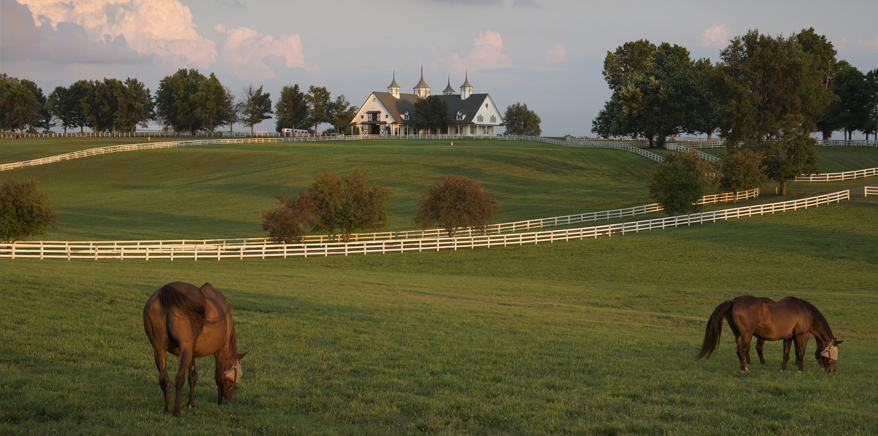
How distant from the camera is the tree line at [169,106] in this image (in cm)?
12056

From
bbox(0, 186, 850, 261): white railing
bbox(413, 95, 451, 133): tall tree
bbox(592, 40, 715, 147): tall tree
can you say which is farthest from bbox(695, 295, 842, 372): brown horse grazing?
bbox(413, 95, 451, 133): tall tree

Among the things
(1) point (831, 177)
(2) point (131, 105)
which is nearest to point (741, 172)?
(1) point (831, 177)

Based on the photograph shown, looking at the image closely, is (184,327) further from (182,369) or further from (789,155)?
(789,155)

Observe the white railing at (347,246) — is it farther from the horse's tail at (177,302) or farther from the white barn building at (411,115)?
the white barn building at (411,115)

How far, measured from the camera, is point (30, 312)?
12.0 m

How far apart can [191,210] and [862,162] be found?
74.9 meters

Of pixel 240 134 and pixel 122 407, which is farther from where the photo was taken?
pixel 240 134

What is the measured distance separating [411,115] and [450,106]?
8.15 metres

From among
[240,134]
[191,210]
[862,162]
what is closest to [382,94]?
[240,134]

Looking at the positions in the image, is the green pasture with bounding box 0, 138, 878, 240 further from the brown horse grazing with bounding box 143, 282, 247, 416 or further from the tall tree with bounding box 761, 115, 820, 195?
the brown horse grazing with bounding box 143, 282, 247, 416

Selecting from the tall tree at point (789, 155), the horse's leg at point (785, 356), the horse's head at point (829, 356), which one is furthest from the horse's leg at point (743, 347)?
the tall tree at point (789, 155)

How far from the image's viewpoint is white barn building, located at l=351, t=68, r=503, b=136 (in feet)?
385

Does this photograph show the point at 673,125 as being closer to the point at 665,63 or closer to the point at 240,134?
the point at 665,63

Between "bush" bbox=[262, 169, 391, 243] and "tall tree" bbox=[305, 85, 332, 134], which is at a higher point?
"tall tree" bbox=[305, 85, 332, 134]
